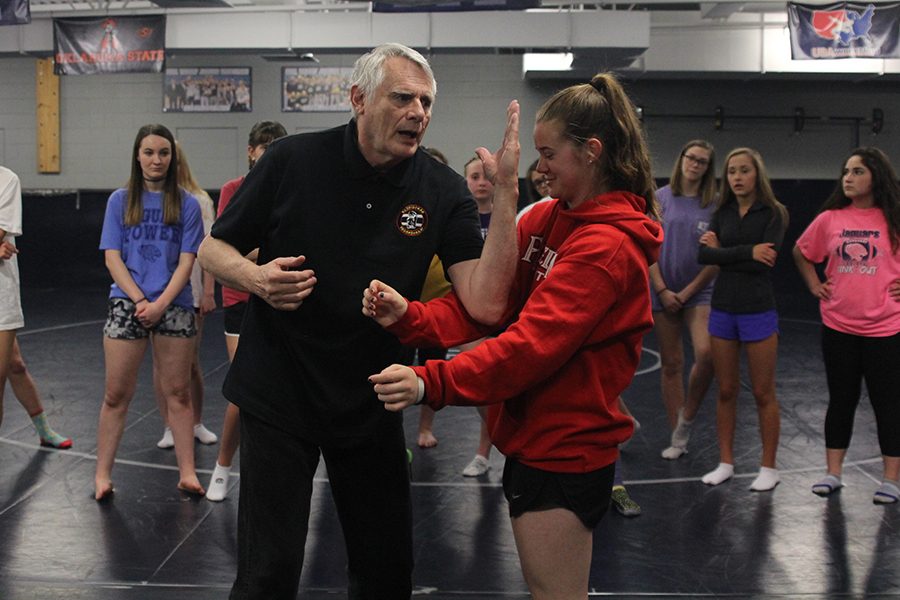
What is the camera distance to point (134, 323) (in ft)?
16.1

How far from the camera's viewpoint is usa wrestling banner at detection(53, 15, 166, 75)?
504 inches

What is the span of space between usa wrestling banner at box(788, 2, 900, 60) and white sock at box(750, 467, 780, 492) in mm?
7699

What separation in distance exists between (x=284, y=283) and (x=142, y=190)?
9.53 feet

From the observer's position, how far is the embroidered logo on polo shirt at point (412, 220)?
271 centimetres

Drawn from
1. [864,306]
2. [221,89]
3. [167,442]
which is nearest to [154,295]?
[167,442]

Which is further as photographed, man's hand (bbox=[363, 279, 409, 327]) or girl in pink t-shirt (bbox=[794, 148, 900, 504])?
girl in pink t-shirt (bbox=[794, 148, 900, 504])

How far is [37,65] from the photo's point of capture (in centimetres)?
1602

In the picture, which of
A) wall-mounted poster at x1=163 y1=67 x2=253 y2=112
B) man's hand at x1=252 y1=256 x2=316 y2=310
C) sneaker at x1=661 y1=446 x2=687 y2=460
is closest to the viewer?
man's hand at x1=252 y1=256 x2=316 y2=310

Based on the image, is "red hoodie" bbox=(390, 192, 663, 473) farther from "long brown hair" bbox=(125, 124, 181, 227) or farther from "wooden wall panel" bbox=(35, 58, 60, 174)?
"wooden wall panel" bbox=(35, 58, 60, 174)

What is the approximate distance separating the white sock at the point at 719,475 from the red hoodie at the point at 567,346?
3252mm

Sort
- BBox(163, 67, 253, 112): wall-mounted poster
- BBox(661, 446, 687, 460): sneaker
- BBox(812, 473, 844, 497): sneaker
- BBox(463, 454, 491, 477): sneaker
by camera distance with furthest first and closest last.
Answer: BBox(163, 67, 253, 112): wall-mounted poster
BBox(661, 446, 687, 460): sneaker
BBox(463, 454, 491, 477): sneaker
BBox(812, 473, 844, 497): sneaker

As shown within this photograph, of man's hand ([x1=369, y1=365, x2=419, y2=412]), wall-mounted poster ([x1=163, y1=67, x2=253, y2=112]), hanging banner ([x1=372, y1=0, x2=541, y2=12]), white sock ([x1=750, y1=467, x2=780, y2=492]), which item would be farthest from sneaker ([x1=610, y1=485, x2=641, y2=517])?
wall-mounted poster ([x1=163, y1=67, x2=253, y2=112])

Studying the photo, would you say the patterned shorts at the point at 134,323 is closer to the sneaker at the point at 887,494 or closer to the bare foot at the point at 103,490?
the bare foot at the point at 103,490

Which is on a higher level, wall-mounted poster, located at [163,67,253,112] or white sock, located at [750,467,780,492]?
wall-mounted poster, located at [163,67,253,112]
